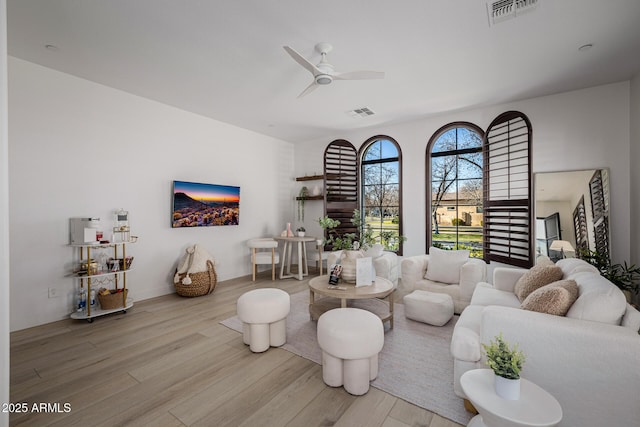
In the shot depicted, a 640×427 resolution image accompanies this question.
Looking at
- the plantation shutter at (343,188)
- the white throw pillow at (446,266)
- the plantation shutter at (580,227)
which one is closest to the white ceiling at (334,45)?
the plantation shutter at (580,227)

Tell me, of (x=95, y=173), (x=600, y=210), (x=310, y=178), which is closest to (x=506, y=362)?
(x=600, y=210)

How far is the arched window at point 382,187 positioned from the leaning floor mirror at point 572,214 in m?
2.03

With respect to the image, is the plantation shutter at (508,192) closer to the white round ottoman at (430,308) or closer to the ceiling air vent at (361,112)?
the white round ottoman at (430,308)

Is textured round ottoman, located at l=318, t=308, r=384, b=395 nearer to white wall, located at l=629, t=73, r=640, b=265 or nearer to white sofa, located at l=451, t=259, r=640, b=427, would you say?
white sofa, located at l=451, t=259, r=640, b=427

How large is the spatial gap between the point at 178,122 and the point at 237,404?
3984 mm

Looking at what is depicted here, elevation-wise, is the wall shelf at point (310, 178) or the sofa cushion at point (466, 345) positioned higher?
the wall shelf at point (310, 178)

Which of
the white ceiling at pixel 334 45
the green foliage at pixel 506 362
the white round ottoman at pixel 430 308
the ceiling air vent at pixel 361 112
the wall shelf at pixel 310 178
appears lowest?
the white round ottoman at pixel 430 308

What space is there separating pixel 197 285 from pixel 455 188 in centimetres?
436

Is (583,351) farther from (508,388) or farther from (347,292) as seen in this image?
(347,292)

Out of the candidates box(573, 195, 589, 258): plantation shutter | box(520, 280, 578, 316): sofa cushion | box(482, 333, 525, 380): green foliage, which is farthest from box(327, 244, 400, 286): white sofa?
box(482, 333, 525, 380): green foliage

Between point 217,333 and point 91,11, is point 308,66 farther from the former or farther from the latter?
point 217,333

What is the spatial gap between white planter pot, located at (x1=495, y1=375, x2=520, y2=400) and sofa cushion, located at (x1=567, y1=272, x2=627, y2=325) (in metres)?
0.78

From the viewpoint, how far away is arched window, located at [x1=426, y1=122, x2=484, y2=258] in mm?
4648

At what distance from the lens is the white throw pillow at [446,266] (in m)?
3.61
